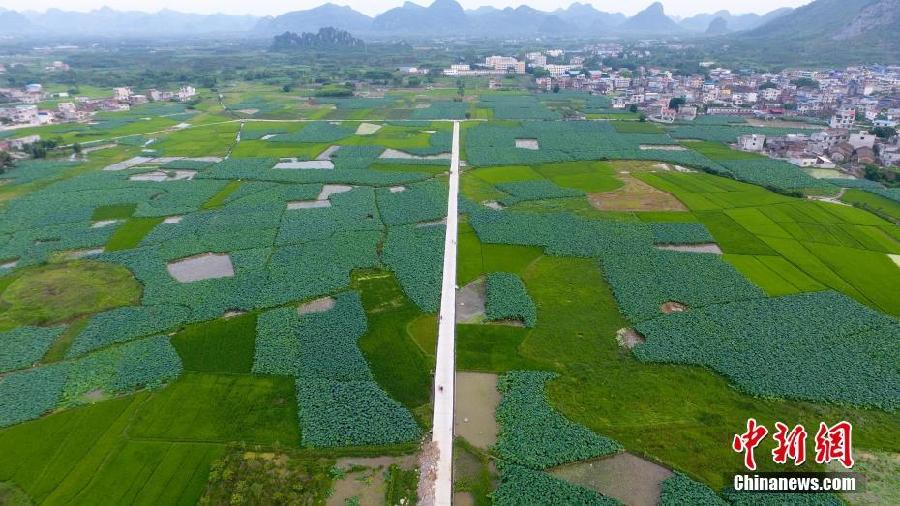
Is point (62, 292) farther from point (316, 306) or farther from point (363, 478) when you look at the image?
point (363, 478)

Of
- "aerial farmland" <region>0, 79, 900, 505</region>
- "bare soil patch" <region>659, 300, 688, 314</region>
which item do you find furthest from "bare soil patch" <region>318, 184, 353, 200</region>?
"bare soil patch" <region>659, 300, 688, 314</region>

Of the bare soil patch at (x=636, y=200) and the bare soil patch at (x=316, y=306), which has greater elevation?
the bare soil patch at (x=636, y=200)

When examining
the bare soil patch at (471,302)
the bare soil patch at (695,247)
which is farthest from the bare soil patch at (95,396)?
the bare soil patch at (695,247)

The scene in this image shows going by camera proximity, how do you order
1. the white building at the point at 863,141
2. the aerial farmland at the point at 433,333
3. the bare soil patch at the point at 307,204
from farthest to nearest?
the white building at the point at 863,141 → the bare soil patch at the point at 307,204 → the aerial farmland at the point at 433,333

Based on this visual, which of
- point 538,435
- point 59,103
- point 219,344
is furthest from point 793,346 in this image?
point 59,103

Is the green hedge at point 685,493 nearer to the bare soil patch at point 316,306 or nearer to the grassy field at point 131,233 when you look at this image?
the bare soil patch at point 316,306

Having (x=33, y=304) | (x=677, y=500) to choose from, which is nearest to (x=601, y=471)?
(x=677, y=500)
